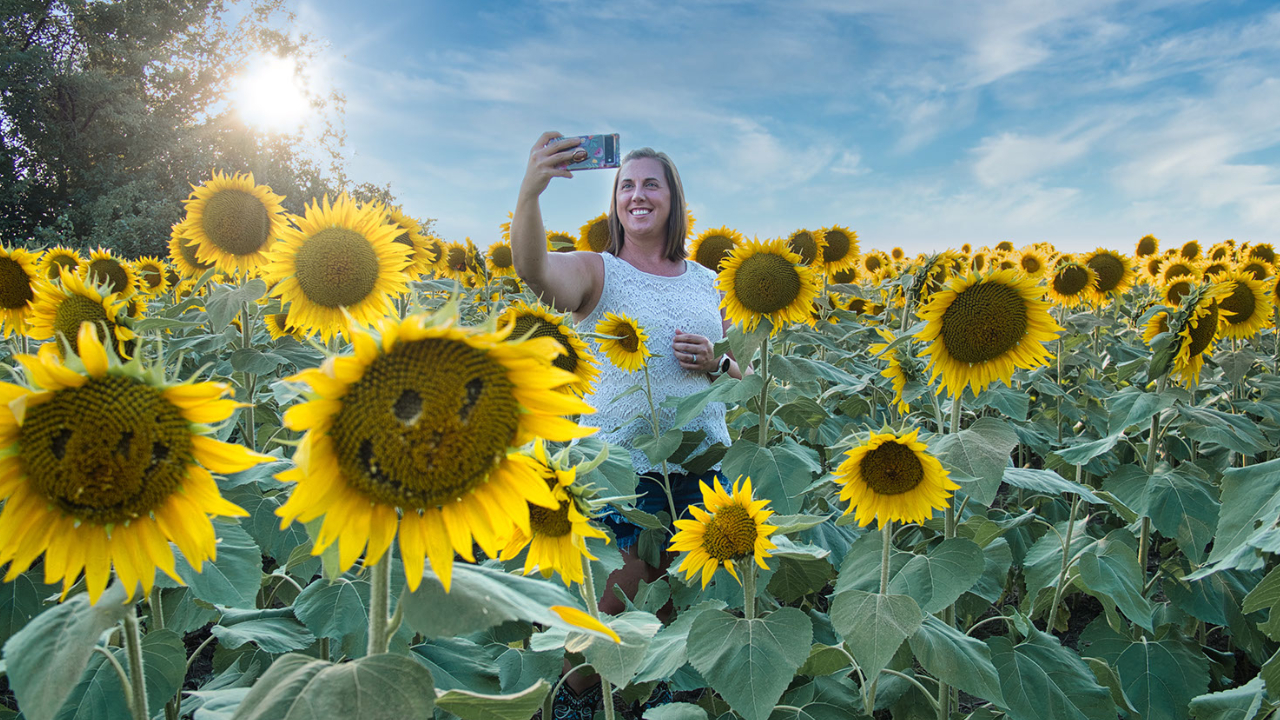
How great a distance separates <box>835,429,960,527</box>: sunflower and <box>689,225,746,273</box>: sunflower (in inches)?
118

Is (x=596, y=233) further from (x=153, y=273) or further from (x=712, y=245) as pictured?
(x=153, y=273)

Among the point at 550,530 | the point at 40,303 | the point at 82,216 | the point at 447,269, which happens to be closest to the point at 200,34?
the point at 82,216

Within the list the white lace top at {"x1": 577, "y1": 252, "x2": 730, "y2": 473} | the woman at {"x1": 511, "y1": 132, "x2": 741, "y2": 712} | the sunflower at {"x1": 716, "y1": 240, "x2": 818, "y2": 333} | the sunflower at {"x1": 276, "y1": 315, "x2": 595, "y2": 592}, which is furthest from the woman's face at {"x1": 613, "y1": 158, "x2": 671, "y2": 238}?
the sunflower at {"x1": 276, "y1": 315, "x2": 595, "y2": 592}

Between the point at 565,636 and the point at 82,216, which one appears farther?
the point at 82,216

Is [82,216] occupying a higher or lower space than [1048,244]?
higher

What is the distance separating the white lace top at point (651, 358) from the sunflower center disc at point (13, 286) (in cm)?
226

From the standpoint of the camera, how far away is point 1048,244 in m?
11.4

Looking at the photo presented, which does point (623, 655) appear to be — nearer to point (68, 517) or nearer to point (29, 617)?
point (68, 517)

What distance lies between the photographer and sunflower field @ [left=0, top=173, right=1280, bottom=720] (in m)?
0.88

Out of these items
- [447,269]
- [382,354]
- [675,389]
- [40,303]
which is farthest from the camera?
[447,269]

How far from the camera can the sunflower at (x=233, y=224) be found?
2816 millimetres

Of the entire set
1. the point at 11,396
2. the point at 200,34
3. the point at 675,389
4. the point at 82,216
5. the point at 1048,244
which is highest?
the point at 200,34

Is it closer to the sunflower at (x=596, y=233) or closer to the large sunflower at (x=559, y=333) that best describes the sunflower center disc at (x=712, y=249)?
the sunflower at (x=596, y=233)

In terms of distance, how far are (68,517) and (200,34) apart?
34481 mm
